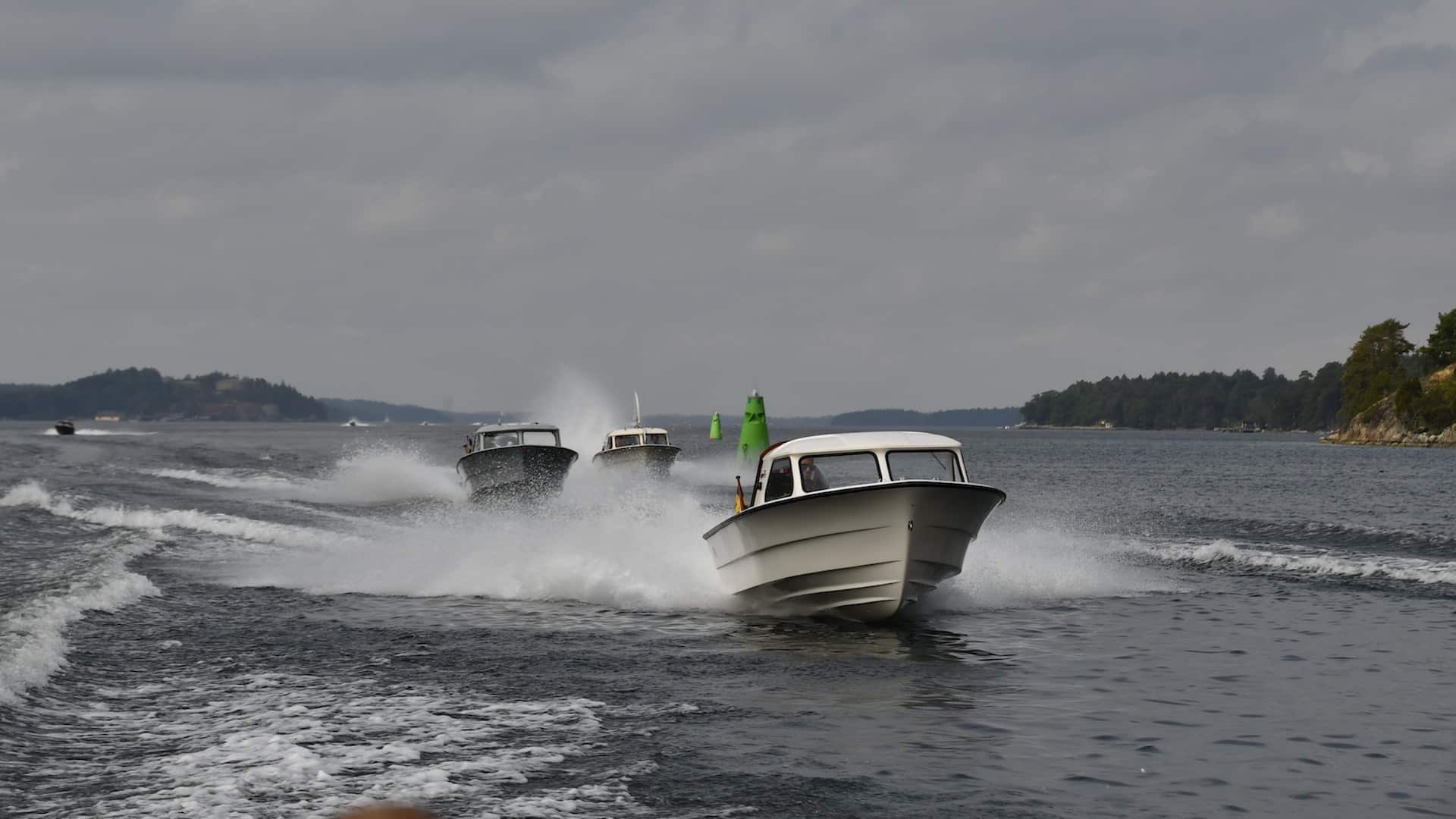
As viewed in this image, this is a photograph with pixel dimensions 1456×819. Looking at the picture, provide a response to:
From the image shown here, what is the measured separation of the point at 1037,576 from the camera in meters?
22.3

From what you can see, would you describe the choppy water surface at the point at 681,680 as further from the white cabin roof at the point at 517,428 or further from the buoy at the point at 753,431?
the buoy at the point at 753,431

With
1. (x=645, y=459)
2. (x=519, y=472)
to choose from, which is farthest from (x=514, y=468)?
(x=645, y=459)

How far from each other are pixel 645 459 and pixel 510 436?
1015cm

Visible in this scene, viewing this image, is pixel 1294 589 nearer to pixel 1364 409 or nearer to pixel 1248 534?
pixel 1248 534

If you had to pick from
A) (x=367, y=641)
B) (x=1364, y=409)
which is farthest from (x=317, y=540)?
(x=1364, y=409)

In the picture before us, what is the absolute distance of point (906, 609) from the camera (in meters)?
18.6

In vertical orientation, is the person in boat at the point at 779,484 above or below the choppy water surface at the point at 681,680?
above

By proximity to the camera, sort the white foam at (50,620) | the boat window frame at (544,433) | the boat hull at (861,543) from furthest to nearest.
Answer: the boat window frame at (544,433) → the boat hull at (861,543) → the white foam at (50,620)

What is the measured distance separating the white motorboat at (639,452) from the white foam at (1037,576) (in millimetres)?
23207

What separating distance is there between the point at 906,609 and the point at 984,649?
3164mm

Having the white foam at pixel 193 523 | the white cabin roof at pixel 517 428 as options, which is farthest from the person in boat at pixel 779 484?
the white cabin roof at pixel 517 428

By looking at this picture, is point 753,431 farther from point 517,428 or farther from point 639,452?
point 517,428

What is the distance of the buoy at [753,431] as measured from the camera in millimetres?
57000

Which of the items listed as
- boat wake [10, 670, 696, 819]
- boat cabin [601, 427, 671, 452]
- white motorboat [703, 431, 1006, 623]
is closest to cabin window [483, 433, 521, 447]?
boat cabin [601, 427, 671, 452]
